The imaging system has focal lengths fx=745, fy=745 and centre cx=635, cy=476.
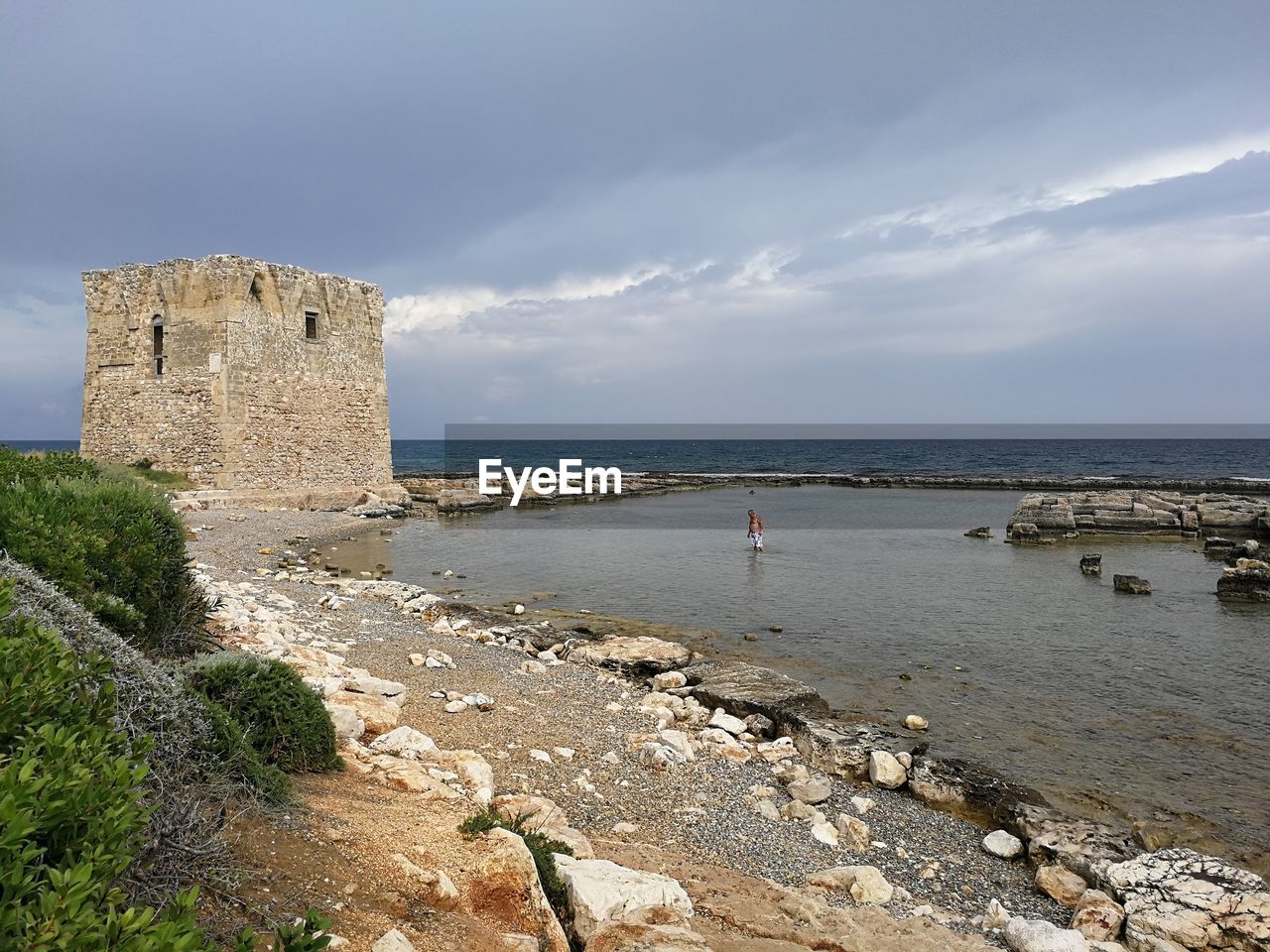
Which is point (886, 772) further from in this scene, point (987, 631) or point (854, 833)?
point (987, 631)

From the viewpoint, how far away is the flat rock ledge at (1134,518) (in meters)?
26.5

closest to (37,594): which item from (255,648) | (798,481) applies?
(255,648)

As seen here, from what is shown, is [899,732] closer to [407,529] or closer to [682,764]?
[682,764]

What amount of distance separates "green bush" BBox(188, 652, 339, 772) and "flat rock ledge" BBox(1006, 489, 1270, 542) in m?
25.3

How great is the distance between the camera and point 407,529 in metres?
25.8

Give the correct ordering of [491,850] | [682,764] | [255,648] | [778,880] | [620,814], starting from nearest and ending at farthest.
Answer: [491,850] < [778,880] < [620,814] < [682,764] < [255,648]

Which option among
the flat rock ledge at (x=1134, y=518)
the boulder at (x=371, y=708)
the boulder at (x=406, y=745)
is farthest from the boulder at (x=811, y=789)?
the flat rock ledge at (x=1134, y=518)

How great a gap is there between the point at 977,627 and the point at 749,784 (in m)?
8.55

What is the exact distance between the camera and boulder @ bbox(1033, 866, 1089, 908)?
5520 millimetres

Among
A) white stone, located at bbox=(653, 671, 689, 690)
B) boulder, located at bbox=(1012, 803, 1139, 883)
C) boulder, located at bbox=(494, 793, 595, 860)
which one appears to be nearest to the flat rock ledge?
white stone, located at bbox=(653, 671, 689, 690)

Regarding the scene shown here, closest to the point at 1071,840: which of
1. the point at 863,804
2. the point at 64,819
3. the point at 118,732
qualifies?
the point at 863,804

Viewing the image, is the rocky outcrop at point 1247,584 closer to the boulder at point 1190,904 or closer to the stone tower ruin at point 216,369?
the boulder at point 1190,904

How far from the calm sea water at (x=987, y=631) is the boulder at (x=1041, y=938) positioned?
2563 mm

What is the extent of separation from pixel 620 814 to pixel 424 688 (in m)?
3.35
